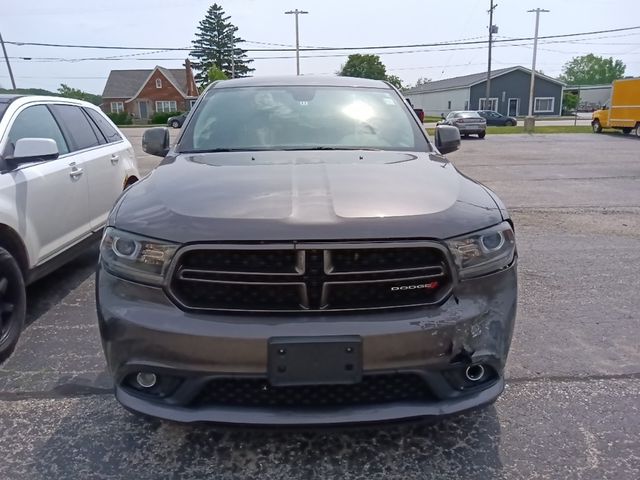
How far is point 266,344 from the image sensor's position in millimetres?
1925

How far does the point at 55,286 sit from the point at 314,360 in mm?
3553

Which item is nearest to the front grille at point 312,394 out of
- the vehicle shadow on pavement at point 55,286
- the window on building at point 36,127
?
the vehicle shadow on pavement at point 55,286

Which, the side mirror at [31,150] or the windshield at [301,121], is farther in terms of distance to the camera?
the side mirror at [31,150]

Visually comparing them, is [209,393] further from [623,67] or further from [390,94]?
[623,67]

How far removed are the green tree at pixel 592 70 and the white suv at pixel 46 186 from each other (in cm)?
14158

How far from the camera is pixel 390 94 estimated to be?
3969 millimetres

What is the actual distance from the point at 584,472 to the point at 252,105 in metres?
2.86

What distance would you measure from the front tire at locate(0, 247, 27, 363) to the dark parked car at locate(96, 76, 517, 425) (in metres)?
1.49

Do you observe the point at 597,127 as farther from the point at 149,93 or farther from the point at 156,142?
the point at 149,93

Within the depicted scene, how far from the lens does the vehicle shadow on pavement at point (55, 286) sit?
413 cm

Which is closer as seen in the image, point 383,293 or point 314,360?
point 314,360

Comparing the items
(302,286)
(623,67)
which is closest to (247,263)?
(302,286)

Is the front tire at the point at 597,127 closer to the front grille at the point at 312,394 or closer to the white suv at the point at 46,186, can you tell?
the white suv at the point at 46,186

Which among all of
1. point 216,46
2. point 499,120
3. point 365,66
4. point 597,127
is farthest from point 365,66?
point 597,127
